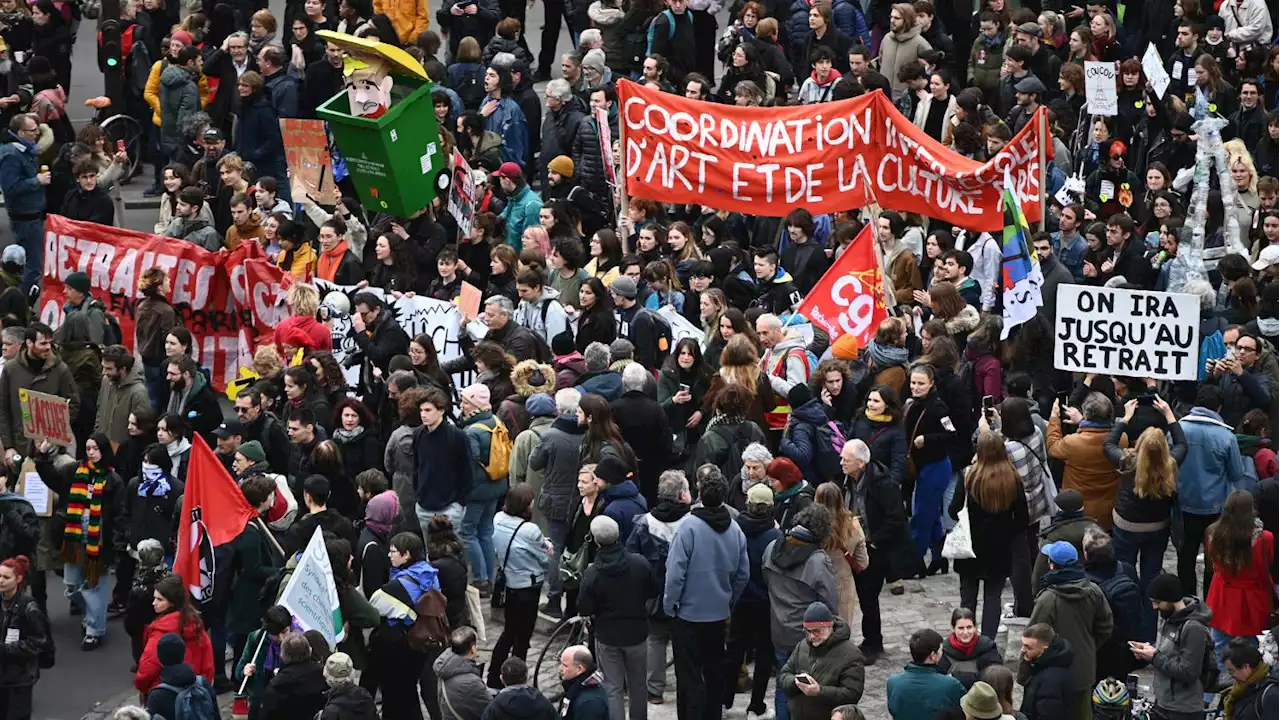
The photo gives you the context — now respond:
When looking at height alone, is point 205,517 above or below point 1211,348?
below

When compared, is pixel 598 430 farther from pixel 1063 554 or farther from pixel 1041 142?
pixel 1041 142

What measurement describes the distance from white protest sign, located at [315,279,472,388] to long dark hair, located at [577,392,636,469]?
2.98 metres

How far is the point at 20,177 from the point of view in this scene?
71.4ft

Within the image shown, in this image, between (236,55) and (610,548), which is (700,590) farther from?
(236,55)

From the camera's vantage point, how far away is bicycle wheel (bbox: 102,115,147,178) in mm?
24547

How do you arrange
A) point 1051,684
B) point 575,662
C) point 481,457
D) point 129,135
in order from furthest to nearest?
point 129,135 → point 481,457 → point 1051,684 → point 575,662

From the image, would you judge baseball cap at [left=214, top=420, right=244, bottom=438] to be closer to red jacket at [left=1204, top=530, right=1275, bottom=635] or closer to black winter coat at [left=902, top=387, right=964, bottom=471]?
black winter coat at [left=902, top=387, right=964, bottom=471]

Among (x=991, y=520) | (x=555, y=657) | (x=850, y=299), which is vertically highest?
(x=850, y=299)

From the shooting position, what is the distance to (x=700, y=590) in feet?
46.0

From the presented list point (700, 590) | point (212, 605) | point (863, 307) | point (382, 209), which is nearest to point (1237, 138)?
point (863, 307)

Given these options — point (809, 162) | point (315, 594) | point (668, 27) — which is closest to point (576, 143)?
point (668, 27)

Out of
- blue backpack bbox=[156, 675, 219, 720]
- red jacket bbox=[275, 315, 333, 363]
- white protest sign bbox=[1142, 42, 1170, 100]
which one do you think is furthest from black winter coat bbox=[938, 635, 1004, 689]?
white protest sign bbox=[1142, 42, 1170, 100]

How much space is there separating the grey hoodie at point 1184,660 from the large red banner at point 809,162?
227 inches

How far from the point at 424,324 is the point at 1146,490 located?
621cm
